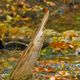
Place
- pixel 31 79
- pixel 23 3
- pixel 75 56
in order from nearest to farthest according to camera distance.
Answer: pixel 31 79, pixel 75 56, pixel 23 3

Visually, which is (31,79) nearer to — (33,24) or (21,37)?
(21,37)

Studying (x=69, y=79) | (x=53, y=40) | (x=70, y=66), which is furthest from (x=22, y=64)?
(x=53, y=40)

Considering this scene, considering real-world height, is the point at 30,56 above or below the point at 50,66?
above

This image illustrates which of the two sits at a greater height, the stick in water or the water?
the stick in water

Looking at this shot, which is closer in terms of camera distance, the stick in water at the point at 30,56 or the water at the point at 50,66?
the stick in water at the point at 30,56

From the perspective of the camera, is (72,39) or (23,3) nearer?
(72,39)

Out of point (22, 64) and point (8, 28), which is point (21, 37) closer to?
point (8, 28)

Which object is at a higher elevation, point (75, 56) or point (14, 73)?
A: point (14, 73)

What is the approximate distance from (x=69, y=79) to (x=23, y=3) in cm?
854

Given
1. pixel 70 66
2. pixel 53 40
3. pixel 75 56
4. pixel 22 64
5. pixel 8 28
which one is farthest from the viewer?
pixel 8 28

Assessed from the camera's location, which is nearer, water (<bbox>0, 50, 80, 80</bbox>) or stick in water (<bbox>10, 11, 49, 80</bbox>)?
Answer: stick in water (<bbox>10, 11, 49, 80</bbox>)

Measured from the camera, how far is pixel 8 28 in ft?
43.1

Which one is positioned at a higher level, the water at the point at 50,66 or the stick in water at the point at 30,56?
the stick in water at the point at 30,56

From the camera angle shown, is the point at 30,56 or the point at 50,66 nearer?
the point at 30,56
